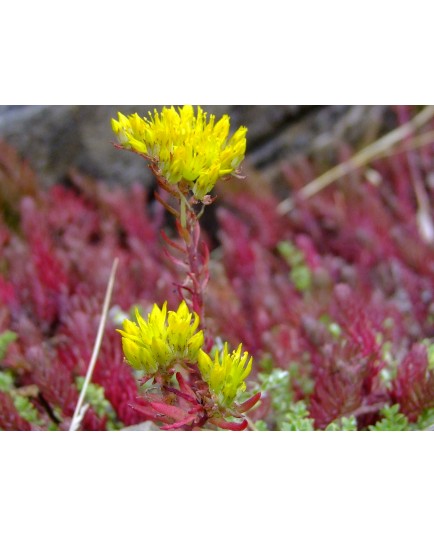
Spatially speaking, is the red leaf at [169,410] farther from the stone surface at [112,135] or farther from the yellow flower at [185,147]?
the stone surface at [112,135]

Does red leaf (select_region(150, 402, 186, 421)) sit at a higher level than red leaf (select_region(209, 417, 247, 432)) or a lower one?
higher

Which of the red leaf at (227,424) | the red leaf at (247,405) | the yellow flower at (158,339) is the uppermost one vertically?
the yellow flower at (158,339)

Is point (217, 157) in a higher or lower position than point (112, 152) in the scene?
lower

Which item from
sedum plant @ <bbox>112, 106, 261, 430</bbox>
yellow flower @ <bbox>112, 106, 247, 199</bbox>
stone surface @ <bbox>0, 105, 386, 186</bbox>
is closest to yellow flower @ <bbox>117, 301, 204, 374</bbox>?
sedum plant @ <bbox>112, 106, 261, 430</bbox>

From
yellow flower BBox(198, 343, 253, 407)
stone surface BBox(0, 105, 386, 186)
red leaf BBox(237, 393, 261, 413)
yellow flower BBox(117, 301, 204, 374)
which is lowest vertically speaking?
red leaf BBox(237, 393, 261, 413)

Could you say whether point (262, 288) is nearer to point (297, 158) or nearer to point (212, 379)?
point (297, 158)

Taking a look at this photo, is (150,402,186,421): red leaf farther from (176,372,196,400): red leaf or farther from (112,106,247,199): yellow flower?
(112,106,247,199): yellow flower

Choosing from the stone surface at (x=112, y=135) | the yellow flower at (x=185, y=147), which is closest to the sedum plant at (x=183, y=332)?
the yellow flower at (x=185, y=147)

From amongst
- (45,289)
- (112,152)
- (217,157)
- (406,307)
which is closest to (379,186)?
(406,307)

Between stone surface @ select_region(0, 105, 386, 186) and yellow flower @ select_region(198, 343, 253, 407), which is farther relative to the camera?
stone surface @ select_region(0, 105, 386, 186)
